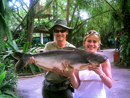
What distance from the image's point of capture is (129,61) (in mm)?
10078

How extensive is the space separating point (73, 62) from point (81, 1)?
8.23 meters

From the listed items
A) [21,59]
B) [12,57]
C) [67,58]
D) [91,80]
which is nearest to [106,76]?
[91,80]

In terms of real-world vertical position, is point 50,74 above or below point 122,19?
below

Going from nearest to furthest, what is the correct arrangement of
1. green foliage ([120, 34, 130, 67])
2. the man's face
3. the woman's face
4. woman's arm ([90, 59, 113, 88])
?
woman's arm ([90, 59, 113, 88]) < the woman's face < the man's face < green foliage ([120, 34, 130, 67])

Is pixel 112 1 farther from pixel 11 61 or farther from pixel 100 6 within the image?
pixel 11 61

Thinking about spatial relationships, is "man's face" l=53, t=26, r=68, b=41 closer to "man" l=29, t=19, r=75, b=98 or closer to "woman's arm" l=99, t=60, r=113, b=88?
"man" l=29, t=19, r=75, b=98

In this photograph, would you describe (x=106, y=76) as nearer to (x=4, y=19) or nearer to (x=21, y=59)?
(x=21, y=59)

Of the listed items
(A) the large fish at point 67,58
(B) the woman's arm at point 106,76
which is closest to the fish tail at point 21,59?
(A) the large fish at point 67,58

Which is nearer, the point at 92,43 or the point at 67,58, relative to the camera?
the point at 67,58

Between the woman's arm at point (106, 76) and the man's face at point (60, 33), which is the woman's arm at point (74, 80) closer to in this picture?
the woman's arm at point (106, 76)

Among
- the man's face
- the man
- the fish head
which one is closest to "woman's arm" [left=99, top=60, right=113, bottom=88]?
the man

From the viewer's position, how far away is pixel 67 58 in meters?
2.08

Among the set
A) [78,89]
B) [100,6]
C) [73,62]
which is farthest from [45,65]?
[100,6]

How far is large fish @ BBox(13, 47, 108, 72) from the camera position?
198 centimetres
